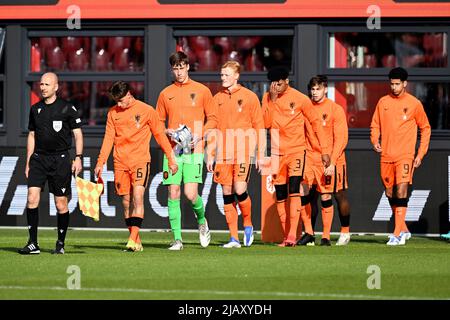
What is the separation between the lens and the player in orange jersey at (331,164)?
16.7 metres

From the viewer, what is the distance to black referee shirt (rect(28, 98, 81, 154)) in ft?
49.1

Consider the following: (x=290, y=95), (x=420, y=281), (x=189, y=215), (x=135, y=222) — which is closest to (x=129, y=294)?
(x=420, y=281)

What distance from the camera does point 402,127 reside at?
1688 centimetres

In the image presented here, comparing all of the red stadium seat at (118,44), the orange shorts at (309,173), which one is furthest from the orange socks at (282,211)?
the red stadium seat at (118,44)

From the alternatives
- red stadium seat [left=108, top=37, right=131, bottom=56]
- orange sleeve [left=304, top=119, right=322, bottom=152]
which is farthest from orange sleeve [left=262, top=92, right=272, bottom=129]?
red stadium seat [left=108, top=37, right=131, bottom=56]

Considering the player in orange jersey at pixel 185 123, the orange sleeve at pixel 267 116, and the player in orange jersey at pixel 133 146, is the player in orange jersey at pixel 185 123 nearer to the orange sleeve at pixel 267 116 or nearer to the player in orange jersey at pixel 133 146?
the player in orange jersey at pixel 133 146

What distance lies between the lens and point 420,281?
1250 cm

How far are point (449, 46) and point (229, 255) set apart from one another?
526 cm

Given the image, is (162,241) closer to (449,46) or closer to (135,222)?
(135,222)

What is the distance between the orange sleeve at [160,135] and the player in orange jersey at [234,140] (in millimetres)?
599

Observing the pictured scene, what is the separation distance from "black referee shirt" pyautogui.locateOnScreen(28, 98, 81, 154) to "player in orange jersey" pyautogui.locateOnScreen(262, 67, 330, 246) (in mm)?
2610

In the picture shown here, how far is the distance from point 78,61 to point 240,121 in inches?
160

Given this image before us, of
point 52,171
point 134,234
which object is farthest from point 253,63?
point 52,171

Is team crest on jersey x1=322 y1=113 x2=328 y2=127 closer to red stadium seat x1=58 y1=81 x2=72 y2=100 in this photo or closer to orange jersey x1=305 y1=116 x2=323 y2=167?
orange jersey x1=305 y1=116 x2=323 y2=167
